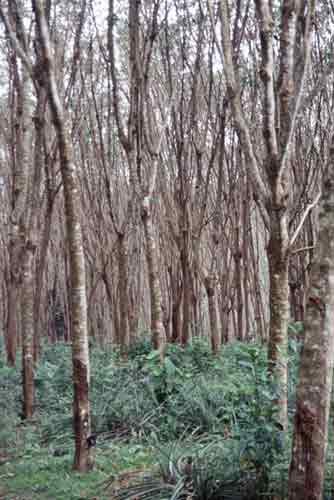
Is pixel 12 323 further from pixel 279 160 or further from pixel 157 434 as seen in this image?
pixel 279 160

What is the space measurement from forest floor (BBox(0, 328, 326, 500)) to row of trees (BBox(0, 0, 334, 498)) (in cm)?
29

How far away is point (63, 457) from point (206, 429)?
1.27 m

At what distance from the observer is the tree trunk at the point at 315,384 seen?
95.0 inches

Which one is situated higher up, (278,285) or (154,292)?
(278,285)

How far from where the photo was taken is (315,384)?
2406 millimetres

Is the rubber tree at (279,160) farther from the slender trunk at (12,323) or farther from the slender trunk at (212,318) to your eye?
the slender trunk at (12,323)

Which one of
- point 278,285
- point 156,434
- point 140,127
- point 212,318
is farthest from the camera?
point 212,318

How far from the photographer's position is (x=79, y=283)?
14.0 ft

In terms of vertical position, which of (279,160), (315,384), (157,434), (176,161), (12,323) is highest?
(176,161)

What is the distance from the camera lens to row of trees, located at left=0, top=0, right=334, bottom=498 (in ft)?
13.9

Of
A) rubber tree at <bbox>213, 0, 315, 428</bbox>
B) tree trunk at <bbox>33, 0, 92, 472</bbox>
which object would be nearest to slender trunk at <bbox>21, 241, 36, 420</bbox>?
tree trunk at <bbox>33, 0, 92, 472</bbox>

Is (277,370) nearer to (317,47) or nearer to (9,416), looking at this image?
(9,416)

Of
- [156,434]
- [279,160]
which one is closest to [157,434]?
[156,434]

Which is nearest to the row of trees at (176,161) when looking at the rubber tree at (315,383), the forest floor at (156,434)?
the rubber tree at (315,383)
